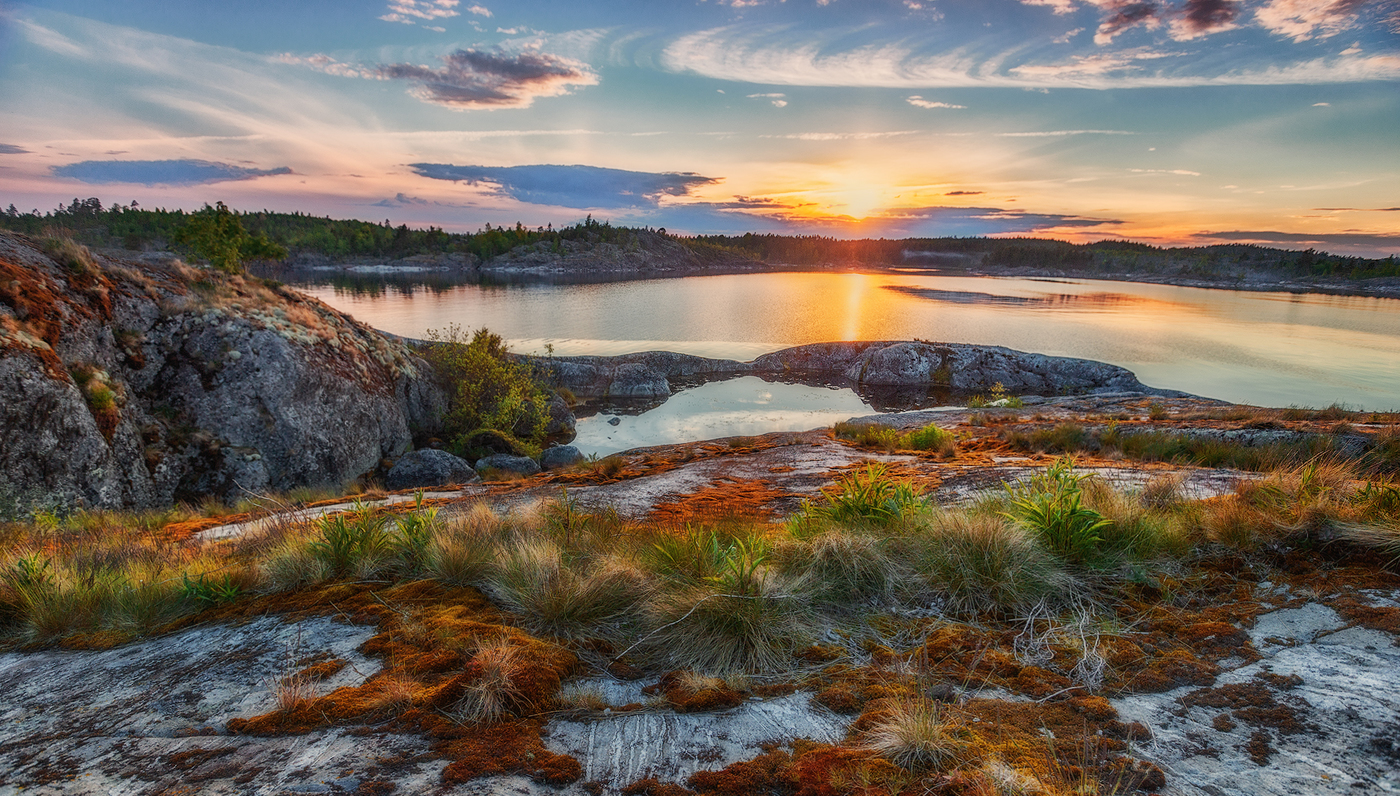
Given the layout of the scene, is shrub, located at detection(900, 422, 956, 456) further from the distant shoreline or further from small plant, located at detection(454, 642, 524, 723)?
the distant shoreline

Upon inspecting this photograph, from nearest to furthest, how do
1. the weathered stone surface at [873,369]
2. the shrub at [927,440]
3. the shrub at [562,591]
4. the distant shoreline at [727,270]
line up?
1. the shrub at [562,591]
2. the shrub at [927,440]
3. the weathered stone surface at [873,369]
4. the distant shoreline at [727,270]

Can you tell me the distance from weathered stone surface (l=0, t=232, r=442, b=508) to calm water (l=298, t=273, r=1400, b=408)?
78.0 feet

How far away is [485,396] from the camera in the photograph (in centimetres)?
2181

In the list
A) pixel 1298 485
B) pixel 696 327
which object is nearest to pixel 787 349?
pixel 696 327

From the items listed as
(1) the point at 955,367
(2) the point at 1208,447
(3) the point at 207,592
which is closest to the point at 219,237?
(3) the point at 207,592

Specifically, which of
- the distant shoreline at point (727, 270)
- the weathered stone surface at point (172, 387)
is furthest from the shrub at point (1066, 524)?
the distant shoreline at point (727, 270)

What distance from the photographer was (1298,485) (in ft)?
15.3

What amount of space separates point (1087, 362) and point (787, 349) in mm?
19205

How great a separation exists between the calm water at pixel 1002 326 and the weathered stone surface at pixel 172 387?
78.0 feet

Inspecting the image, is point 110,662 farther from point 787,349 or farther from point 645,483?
point 787,349

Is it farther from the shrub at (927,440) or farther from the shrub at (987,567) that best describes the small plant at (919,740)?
the shrub at (927,440)

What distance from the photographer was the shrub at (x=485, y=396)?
2038 centimetres

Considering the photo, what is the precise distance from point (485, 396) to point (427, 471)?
7.62 meters

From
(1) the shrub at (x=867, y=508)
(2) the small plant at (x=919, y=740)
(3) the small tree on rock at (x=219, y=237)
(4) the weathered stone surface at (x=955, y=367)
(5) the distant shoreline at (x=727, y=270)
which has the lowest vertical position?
(4) the weathered stone surface at (x=955, y=367)
